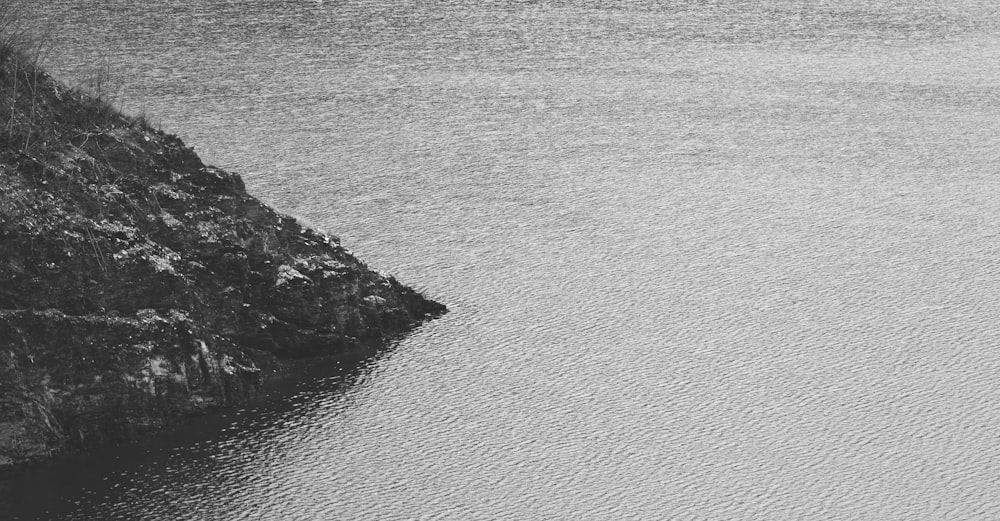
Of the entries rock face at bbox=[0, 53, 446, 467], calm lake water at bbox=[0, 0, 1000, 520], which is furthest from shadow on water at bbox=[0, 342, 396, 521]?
rock face at bbox=[0, 53, 446, 467]

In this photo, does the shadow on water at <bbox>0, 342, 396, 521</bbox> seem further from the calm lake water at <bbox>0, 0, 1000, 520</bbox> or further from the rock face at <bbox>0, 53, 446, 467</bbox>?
the rock face at <bbox>0, 53, 446, 467</bbox>

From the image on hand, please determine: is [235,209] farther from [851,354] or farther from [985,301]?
[985,301]

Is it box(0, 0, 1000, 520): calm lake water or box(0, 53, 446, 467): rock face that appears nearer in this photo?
box(0, 0, 1000, 520): calm lake water

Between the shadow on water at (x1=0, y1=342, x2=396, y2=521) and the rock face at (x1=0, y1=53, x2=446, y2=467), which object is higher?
the rock face at (x1=0, y1=53, x2=446, y2=467)

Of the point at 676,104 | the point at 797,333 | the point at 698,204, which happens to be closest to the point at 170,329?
the point at 797,333

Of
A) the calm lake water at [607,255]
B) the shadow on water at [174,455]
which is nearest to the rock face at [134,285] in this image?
the shadow on water at [174,455]

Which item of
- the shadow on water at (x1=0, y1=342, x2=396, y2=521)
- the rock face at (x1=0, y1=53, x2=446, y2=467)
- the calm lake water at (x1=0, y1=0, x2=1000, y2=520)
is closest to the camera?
the shadow on water at (x1=0, y1=342, x2=396, y2=521)

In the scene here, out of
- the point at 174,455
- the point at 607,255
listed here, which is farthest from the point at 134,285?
the point at 607,255

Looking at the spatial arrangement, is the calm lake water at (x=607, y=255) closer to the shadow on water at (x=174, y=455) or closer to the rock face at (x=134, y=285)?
the shadow on water at (x=174, y=455)
